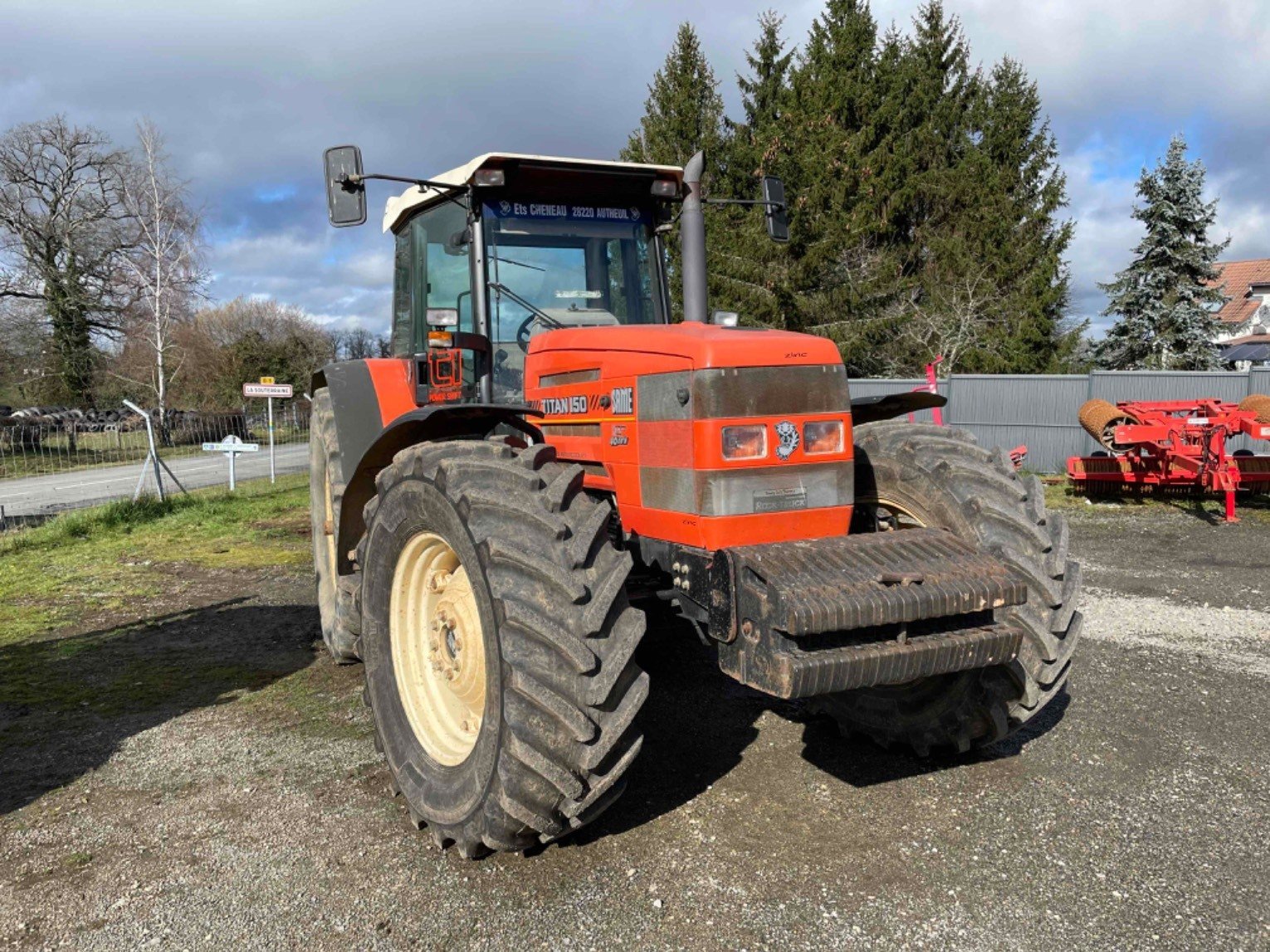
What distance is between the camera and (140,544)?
9664mm

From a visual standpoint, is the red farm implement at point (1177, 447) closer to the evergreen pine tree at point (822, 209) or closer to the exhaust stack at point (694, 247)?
the exhaust stack at point (694, 247)

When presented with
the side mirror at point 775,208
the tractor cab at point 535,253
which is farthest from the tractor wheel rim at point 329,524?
the side mirror at point 775,208

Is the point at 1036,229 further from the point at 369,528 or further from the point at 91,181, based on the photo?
the point at 91,181

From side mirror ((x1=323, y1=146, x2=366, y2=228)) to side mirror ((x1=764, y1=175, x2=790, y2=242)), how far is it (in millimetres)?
2022

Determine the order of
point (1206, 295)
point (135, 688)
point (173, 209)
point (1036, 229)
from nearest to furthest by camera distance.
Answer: point (135, 688), point (1206, 295), point (1036, 229), point (173, 209)

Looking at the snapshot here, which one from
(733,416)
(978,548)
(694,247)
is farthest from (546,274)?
(978,548)

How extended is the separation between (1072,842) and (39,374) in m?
37.8

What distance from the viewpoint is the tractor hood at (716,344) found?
320cm

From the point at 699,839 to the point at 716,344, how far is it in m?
1.75

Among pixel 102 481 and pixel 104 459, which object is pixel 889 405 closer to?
pixel 102 481

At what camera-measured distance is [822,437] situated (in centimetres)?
338

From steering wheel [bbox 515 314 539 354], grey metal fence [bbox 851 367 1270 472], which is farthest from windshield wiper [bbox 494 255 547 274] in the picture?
grey metal fence [bbox 851 367 1270 472]

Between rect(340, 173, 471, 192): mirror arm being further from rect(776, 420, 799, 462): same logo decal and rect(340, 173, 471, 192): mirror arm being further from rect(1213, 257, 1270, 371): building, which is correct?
rect(1213, 257, 1270, 371): building

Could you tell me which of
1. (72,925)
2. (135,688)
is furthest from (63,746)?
(72,925)
